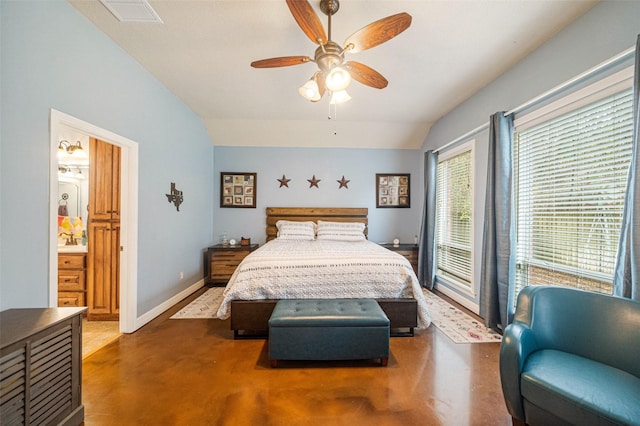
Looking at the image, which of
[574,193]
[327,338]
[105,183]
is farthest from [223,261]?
[574,193]

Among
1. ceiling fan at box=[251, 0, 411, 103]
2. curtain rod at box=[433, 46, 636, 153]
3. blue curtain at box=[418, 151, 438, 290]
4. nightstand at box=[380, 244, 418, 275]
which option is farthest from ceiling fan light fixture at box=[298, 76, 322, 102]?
nightstand at box=[380, 244, 418, 275]

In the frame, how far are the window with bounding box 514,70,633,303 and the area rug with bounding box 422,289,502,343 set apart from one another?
56 centimetres

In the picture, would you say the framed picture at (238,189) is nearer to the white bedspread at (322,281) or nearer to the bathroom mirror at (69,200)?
the bathroom mirror at (69,200)

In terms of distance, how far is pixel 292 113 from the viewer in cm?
407

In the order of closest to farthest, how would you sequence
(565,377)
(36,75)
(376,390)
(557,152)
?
1. (565,377)
2. (36,75)
3. (376,390)
4. (557,152)

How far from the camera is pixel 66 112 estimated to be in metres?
1.93

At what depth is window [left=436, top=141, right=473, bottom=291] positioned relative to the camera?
353 cm

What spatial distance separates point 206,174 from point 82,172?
169 centimetres

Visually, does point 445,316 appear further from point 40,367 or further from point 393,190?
point 40,367

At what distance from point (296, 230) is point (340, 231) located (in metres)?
0.76

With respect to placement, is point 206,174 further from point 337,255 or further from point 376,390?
point 376,390

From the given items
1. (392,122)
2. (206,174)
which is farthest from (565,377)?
(206,174)

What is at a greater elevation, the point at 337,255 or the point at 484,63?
the point at 484,63

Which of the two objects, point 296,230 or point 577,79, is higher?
point 577,79
